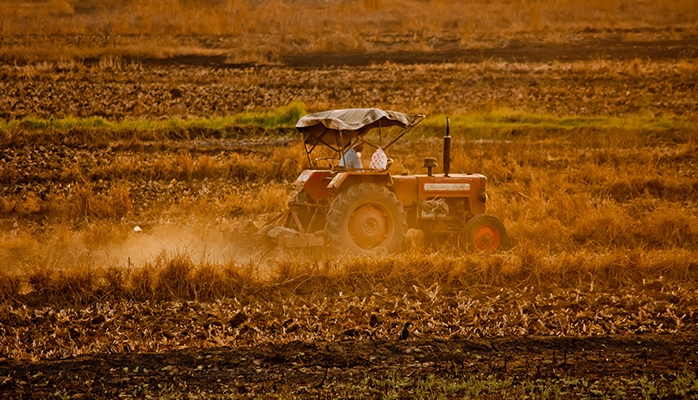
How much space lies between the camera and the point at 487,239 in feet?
41.3

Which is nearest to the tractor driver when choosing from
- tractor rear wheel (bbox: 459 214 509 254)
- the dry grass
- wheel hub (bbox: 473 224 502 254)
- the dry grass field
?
the dry grass field

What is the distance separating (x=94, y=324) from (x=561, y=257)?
18.0 feet

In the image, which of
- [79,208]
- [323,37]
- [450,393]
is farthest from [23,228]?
[323,37]

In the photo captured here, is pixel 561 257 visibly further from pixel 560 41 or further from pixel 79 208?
pixel 560 41

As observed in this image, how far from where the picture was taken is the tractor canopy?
11.8 m

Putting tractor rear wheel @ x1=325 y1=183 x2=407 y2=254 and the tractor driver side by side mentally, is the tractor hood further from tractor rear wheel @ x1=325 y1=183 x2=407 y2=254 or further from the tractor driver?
tractor rear wheel @ x1=325 y1=183 x2=407 y2=254

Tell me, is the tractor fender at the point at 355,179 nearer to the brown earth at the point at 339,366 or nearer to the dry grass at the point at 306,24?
the brown earth at the point at 339,366

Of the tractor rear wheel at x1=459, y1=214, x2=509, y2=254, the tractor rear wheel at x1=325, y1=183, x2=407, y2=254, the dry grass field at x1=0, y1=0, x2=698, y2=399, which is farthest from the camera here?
the tractor rear wheel at x1=459, y1=214, x2=509, y2=254

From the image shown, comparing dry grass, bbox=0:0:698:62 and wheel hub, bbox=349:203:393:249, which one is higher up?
dry grass, bbox=0:0:698:62

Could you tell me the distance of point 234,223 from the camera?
14.4 metres

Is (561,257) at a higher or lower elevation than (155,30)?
lower

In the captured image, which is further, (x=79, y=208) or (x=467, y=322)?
(x=79, y=208)

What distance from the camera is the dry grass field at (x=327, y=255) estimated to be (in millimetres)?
8219

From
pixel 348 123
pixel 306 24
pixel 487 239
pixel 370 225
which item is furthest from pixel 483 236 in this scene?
pixel 306 24
